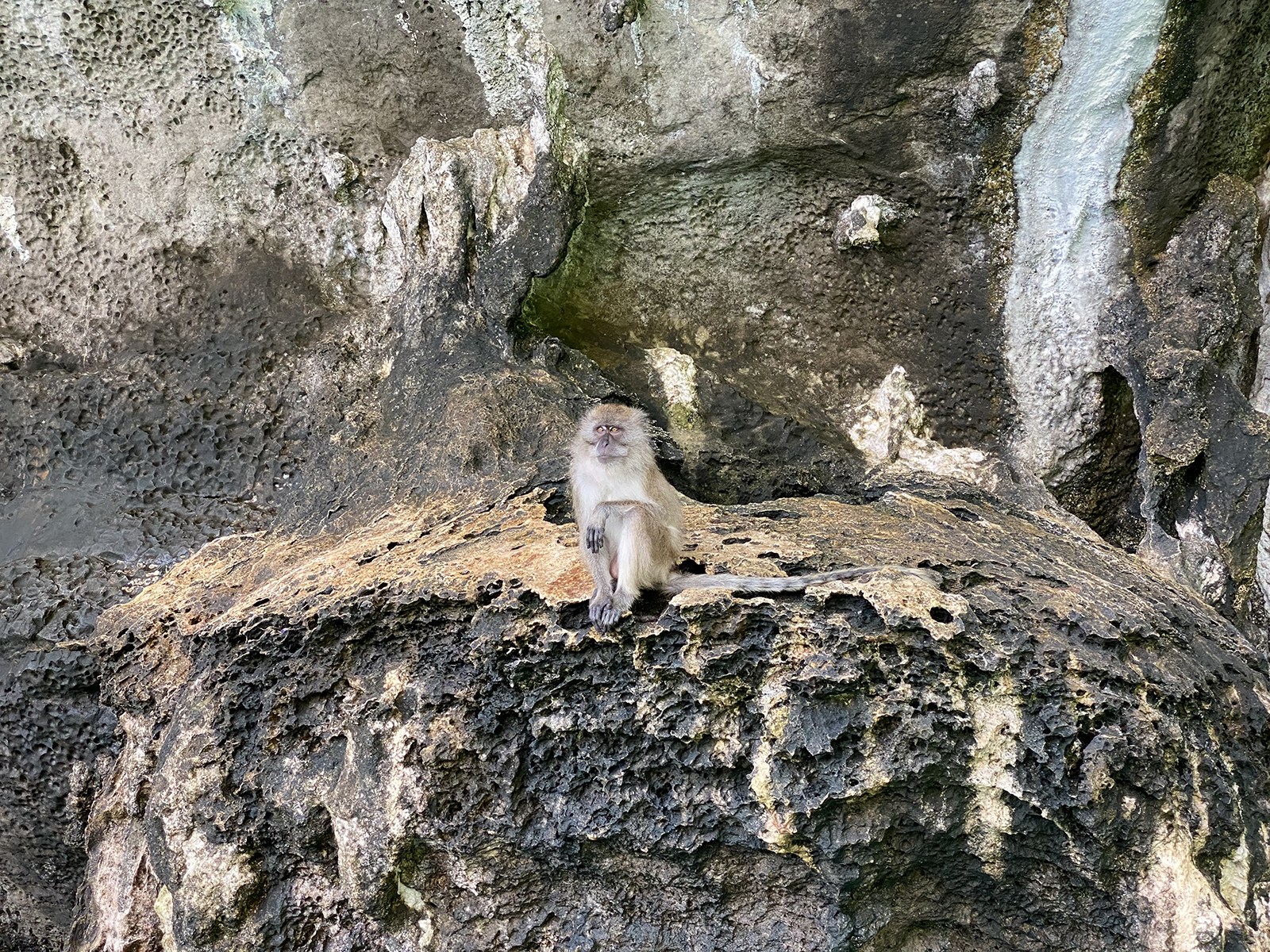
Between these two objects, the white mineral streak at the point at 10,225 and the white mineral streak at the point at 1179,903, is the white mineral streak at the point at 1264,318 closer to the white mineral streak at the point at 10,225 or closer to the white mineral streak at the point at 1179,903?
the white mineral streak at the point at 1179,903

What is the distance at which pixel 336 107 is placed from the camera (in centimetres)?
484

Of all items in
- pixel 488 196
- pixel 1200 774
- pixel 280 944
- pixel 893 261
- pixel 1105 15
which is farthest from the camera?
pixel 893 261

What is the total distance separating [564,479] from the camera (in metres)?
3.79

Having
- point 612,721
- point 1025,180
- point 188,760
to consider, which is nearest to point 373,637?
point 188,760

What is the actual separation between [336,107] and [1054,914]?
180 inches

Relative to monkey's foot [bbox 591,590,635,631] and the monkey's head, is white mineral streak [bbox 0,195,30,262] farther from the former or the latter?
monkey's foot [bbox 591,590,635,631]

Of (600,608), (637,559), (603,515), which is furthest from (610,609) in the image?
(603,515)

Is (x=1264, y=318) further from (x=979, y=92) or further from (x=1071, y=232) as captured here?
(x=979, y=92)

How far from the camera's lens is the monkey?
287cm

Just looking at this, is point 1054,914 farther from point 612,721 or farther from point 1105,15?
point 1105,15

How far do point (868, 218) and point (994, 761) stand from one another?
276 centimetres

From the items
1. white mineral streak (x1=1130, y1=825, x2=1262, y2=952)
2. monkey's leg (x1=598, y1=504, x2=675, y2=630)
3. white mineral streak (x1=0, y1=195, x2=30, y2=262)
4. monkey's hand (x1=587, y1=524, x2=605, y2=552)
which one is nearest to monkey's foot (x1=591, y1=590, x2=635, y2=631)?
monkey's leg (x1=598, y1=504, x2=675, y2=630)

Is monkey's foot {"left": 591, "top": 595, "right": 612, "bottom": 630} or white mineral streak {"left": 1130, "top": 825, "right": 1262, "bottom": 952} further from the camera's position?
monkey's foot {"left": 591, "top": 595, "right": 612, "bottom": 630}

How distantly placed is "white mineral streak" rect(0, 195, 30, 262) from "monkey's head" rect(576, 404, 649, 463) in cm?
328
